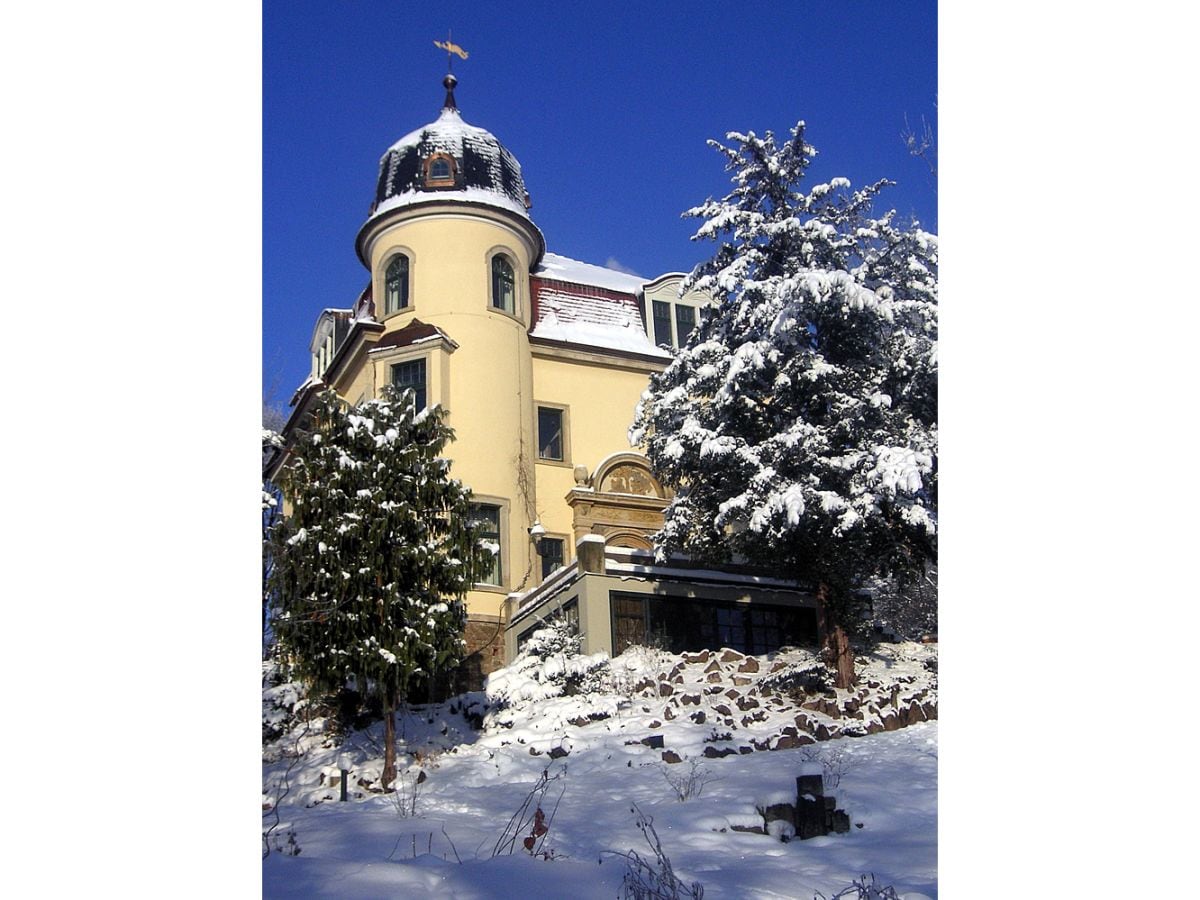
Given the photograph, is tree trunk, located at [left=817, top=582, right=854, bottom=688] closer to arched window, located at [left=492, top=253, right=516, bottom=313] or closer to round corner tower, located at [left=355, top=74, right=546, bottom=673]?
round corner tower, located at [left=355, top=74, right=546, bottom=673]

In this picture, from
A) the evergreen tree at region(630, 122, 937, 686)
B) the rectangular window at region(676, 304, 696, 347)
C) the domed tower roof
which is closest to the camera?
the domed tower roof

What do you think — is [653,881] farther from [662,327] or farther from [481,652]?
[662,327]

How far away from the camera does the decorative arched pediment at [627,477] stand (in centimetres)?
1054

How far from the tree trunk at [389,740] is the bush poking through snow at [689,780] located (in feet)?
5.11

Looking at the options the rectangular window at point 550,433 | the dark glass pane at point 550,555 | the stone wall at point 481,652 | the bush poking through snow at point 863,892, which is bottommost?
the bush poking through snow at point 863,892

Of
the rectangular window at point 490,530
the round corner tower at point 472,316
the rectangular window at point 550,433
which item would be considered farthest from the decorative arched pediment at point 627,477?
the rectangular window at point 490,530

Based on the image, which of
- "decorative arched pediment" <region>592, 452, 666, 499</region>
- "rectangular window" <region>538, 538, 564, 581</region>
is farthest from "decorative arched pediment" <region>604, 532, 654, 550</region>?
"rectangular window" <region>538, 538, 564, 581</region>

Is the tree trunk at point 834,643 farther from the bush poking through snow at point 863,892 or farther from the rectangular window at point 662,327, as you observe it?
the bush poking through snow at point 863,892

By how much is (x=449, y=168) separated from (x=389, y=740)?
12.0 feet

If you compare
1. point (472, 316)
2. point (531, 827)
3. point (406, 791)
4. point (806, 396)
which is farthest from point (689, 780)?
point (472, 316)

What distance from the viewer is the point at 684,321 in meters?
10.6

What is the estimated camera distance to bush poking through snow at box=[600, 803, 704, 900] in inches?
146
